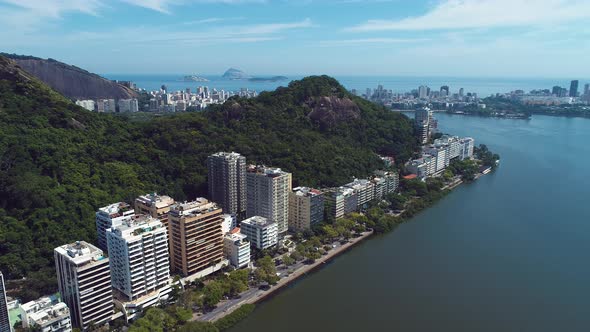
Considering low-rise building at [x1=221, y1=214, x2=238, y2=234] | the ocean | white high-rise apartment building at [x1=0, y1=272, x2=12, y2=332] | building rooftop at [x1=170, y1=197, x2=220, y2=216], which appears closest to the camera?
white high-rise apartment building at [x1=0, y1=272, x2=12, y2=332]

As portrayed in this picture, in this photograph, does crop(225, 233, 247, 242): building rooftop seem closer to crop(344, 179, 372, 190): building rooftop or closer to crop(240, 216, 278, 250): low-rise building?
crop(240, 216, 278, 250): low-rise building

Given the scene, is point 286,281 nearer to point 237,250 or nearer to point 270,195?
point 237,250

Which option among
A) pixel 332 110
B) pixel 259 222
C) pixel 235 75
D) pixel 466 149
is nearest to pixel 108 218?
pixel 259 222

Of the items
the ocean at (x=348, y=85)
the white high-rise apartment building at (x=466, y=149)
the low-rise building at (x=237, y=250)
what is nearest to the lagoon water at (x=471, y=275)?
the low-rise building at (x=237, y=250)

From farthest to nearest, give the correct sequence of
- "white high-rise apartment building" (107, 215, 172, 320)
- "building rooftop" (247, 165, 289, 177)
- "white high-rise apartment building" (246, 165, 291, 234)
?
"building rooftop" (247, 165, 289, 177), "white high-rise apartment building" (246, 165, 291, 234), "white high-rise apartment building" (107, 215, 172, 320)

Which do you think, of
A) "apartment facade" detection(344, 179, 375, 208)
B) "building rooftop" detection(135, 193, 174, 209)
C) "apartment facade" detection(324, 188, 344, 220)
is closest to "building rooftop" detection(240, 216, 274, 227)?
"building rooftop" detection(135, 193, 174, 209)

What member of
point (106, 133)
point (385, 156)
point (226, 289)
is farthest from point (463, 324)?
point (106, 133)

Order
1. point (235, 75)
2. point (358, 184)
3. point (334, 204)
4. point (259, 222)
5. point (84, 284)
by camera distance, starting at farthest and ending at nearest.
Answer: point (235, 75), point (358, 184), point (334, 204), point (259, 222), point (84, 284)
